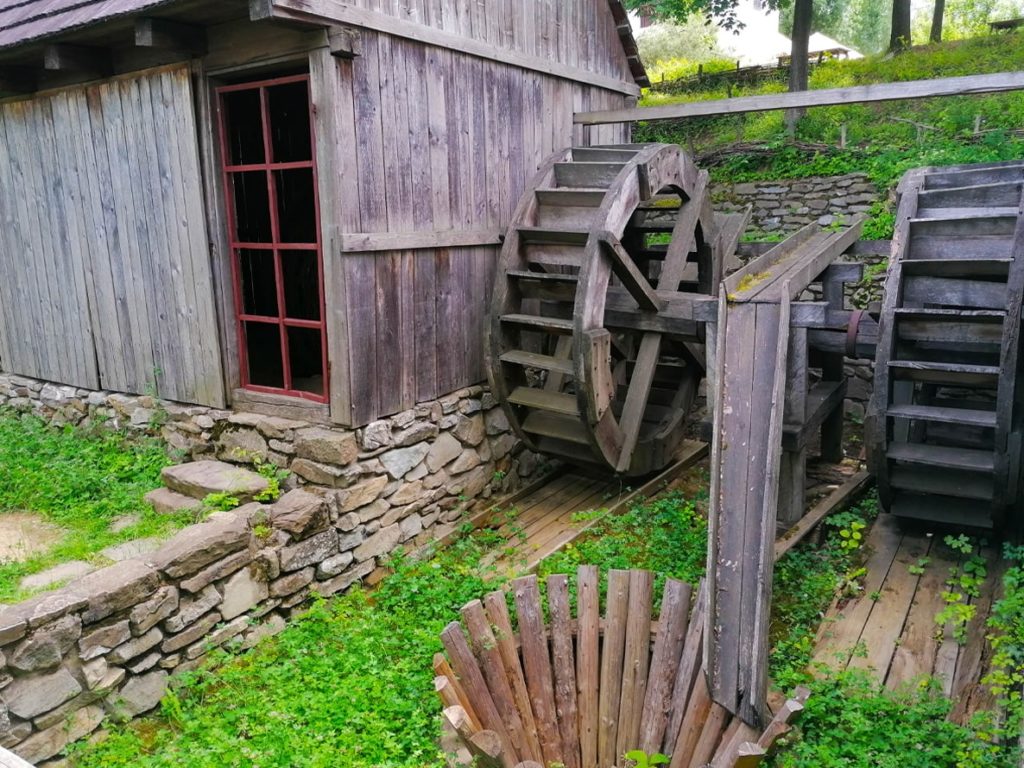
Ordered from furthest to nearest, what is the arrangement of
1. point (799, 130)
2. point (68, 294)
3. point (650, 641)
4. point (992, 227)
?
point (799, 130)
point (68, 294)
point (992, 227)
point (650, 641)

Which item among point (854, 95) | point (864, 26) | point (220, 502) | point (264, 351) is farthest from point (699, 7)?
point (864, 26)

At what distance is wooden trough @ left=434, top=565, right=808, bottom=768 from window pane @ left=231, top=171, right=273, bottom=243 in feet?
13.4

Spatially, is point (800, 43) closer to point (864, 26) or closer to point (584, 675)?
point (584, 675)

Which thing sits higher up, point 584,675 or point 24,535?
point 24,535

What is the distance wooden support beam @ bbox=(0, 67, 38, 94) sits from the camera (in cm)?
519

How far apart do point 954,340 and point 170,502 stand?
469 cm

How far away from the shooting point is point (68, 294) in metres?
5.58

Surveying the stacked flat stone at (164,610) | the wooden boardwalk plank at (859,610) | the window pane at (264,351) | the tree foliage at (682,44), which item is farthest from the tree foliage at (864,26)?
the stacked flat stone at (164,610)

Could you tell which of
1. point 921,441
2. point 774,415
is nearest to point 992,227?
point 921,441

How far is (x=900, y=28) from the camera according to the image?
593 inches

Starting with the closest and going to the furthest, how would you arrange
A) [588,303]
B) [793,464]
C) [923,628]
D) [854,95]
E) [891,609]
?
[923,628], [891,609], [588,303], [793,464], [854,95]

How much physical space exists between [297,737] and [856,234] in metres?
→ 4.71

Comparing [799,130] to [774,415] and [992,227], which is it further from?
[774,415]

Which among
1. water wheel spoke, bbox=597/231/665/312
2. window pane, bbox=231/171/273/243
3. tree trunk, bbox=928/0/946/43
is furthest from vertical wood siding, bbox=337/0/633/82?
tree trunk, bbox=928/0/946/43
